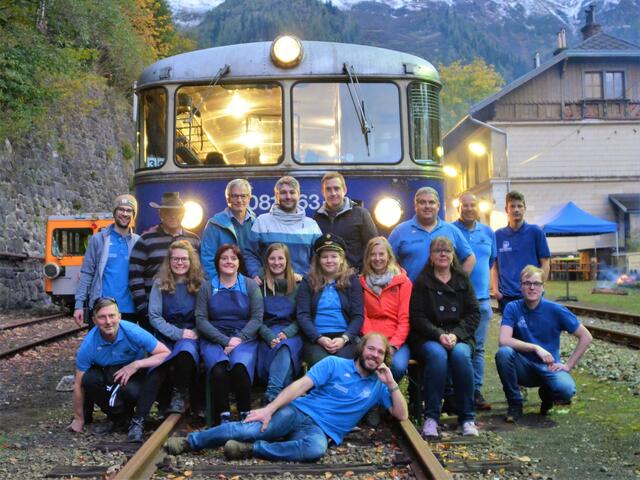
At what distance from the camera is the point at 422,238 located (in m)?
6.24

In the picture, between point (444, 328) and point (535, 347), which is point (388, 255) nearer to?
point (444, 328)

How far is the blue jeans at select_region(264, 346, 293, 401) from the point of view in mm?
5562

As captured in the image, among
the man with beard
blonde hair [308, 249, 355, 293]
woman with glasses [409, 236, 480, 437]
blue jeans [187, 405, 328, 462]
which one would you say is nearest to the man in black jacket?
the man with beard

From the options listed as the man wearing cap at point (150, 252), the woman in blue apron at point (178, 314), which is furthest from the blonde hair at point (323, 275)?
the man wearing cap at point (150, 252)

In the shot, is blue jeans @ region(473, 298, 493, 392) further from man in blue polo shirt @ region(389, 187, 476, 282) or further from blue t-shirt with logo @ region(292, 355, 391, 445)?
blue t-shirt with logo @ region(292, 355, 391, 445)

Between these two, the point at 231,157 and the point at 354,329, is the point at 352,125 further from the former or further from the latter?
the point at 354,329

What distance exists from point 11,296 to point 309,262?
41.1 ft

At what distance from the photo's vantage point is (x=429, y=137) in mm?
7695

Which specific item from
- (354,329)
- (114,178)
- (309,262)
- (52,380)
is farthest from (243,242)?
(114,178)

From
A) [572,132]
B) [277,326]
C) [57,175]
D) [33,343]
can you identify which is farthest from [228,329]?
[572,132]

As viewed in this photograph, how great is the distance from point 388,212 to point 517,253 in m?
1.16

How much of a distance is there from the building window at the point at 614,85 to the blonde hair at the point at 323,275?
29713mm

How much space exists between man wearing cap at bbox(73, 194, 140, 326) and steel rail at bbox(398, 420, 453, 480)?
2.50 meters

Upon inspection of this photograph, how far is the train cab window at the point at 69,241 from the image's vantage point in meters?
16.2
